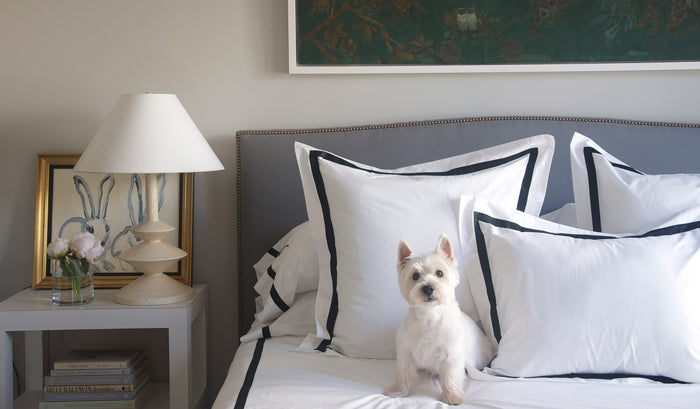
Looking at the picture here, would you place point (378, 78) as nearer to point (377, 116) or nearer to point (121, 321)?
point (377, 116)

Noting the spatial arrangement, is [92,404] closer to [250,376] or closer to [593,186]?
[250,376]

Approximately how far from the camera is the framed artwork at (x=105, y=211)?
8.21 feet

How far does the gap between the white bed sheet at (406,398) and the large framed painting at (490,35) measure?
3.91 ft

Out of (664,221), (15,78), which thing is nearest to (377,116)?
(664,221)

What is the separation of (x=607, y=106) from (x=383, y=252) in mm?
1267

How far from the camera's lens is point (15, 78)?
251 centimetres

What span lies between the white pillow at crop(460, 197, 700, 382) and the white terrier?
0.16 meters

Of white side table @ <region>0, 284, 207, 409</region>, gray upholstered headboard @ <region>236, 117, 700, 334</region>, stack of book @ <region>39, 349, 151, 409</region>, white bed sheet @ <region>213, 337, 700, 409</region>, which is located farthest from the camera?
gray upholstered headboard @ <region>236, 117, 700, 334</region>

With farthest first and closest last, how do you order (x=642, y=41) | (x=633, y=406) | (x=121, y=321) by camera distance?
1. (x=642, y=41)
2. (x=121, y=321)
3. (x=633, y=406)

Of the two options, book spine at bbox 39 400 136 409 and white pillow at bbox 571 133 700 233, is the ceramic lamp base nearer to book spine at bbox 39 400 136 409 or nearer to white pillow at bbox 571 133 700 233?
book spine at bbox 39 400 136 409

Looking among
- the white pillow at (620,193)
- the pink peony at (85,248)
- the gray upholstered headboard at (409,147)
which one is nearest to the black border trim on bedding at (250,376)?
the gray upholstered headboard at (409,147)

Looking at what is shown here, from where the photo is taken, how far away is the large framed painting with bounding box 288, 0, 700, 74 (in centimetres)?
247

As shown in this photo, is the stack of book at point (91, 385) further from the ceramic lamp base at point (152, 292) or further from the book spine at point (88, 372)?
the ceramic lamp base at point (152, 292)

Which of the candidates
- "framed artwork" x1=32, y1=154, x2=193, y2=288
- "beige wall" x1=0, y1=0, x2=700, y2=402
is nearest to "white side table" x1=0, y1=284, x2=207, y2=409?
"framed artwork" x1=32, y1=154, x2=193, y2=288
